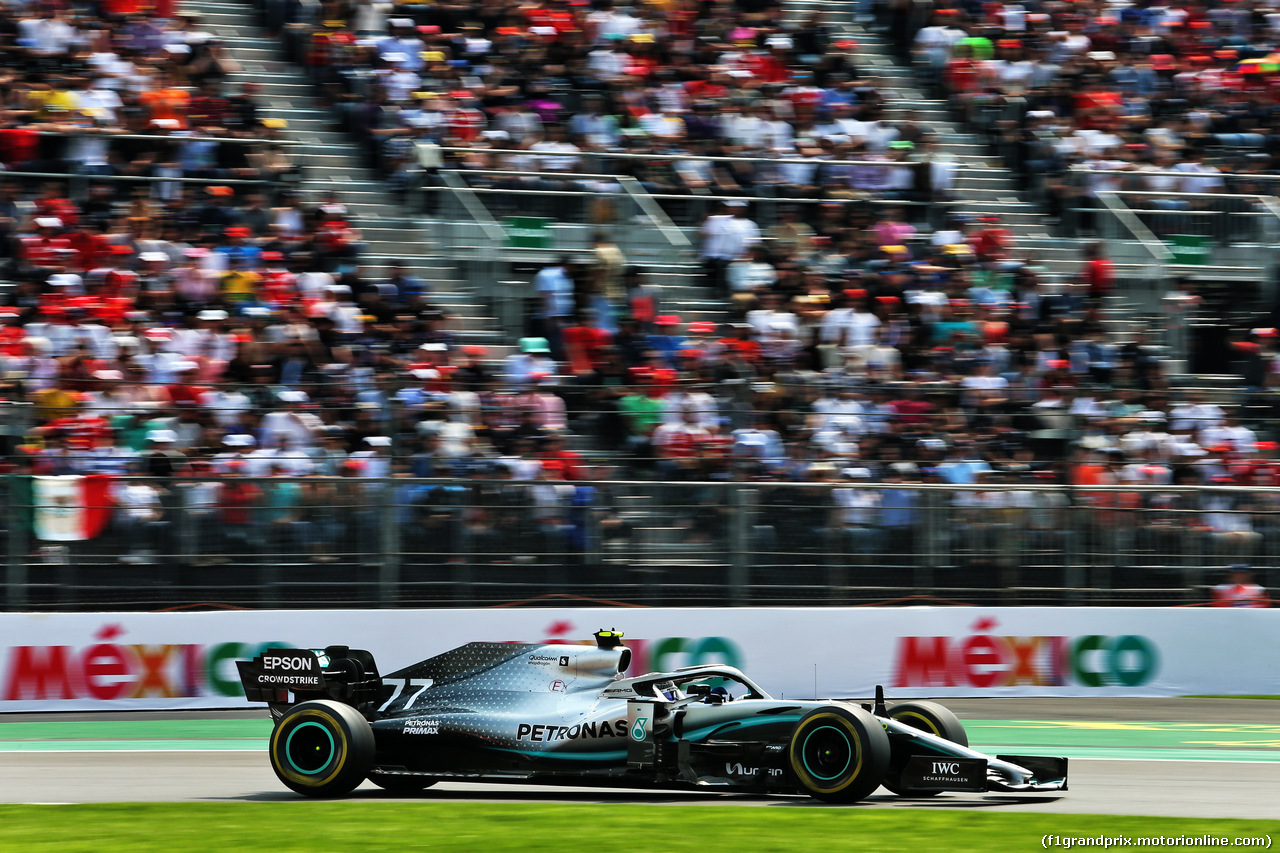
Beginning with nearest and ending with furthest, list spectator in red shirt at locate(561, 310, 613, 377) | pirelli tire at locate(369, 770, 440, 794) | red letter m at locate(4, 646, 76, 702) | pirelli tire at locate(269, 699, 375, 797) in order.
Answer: pirelli tire at locate(269, 699, 375, 797) → pirelli tire at locate(369, 770, 440, 794) → red letter m at locate(4, 646, 76, 702) → spectator in red shirt at locate(561, 310, 613, 377)

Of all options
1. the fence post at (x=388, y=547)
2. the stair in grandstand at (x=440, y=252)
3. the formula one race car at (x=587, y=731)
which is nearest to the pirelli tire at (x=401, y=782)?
the formula one race car at (x=587, y=731)

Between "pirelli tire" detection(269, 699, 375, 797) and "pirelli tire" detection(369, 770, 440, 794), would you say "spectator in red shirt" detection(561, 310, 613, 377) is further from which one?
"pirelli tire" detection(269, 699, 375, 797)

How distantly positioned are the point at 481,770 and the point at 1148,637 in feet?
27.4

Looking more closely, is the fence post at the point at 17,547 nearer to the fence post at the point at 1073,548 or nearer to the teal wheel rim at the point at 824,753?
the teal wheel rim at the point at 824,753

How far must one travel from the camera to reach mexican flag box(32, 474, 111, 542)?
561 inches

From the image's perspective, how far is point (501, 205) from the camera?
59.8 ft

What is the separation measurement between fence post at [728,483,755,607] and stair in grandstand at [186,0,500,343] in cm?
344

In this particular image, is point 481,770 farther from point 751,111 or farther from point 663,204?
point 751,111

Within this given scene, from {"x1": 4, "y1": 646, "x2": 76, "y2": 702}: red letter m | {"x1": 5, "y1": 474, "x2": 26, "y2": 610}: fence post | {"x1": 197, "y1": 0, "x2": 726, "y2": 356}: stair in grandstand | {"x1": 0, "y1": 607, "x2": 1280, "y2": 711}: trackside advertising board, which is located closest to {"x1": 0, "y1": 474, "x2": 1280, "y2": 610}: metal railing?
{"x1": 5, "y1": 474, "x2": 26, "y2": 610}: fence post

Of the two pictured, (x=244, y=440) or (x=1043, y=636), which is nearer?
(x=244, y=440)

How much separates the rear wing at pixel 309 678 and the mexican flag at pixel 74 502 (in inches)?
188

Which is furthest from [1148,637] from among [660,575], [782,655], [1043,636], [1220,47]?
[1220,47]

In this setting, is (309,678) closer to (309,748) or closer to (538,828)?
(309,748)

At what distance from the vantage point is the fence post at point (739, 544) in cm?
1527
